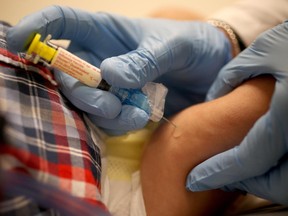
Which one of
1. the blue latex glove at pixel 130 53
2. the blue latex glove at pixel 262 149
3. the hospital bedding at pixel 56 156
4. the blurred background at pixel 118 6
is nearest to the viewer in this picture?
the hospital bedding at pixel 56 156

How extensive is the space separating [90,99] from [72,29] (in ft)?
0.60

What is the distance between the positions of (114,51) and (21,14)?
0.46m

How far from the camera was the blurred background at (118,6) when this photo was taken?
1.02 meters

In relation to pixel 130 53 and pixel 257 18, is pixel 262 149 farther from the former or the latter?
pixel 257 18

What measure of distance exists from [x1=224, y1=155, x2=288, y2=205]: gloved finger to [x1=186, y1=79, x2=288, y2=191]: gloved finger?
0.06 ft

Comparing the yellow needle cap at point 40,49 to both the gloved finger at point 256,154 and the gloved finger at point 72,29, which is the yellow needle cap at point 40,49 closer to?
the gloved finger at point 72,29

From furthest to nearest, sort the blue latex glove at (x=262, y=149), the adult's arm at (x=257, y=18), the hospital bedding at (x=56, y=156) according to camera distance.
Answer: the adult's arm at (x=257, y=18) → the blue latex glove at (x=262, y=149) → the hospital bedding at (x=56, y=156)

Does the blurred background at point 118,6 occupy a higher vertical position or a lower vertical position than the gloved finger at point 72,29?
lower

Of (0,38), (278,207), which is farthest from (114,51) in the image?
(278,207)

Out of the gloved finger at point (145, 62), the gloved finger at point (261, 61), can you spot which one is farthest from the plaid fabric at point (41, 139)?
the gloved finger at point (261, 61)

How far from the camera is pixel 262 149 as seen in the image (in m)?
0.52

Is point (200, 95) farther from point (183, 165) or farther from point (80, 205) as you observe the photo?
point (80, 205)

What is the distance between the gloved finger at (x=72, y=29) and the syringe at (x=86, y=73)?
26 millimetres

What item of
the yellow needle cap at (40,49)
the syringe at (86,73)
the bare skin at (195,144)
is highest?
the yellow needle cap at (40,49)
